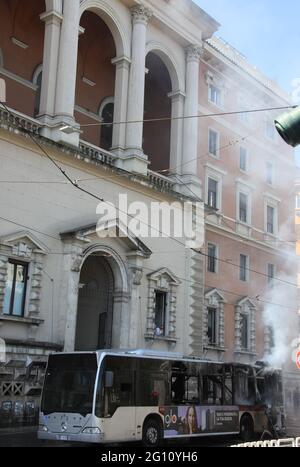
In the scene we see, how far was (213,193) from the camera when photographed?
30156mm

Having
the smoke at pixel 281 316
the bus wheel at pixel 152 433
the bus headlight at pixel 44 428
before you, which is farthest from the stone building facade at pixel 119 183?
the bus wheel at pixel 152 433

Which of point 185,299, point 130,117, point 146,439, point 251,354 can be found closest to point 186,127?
point 130,117

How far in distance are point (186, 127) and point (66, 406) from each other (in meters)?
16.5

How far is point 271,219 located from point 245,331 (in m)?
7.44

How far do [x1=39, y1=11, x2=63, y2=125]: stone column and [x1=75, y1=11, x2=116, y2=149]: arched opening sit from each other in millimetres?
4608

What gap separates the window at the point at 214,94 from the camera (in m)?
31.0

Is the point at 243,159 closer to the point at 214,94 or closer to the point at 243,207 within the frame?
the point at 243,207

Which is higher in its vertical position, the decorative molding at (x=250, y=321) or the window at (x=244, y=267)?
the window at (x=244, y=267)

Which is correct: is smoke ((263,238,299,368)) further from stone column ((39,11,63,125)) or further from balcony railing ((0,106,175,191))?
stone column ((39,11,63,125))

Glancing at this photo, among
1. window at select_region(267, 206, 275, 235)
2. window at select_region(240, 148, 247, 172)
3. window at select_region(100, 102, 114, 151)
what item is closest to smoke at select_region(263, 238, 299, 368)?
window at select_region(267, 206, 275, 235)

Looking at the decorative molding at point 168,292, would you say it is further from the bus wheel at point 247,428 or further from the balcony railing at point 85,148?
the bus wheel at point 247,428

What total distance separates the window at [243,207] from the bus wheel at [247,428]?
14.9 metres

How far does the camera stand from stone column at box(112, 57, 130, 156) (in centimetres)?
2431

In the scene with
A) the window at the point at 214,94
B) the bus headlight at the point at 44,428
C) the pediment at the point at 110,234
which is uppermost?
the window at the point at 214,94
